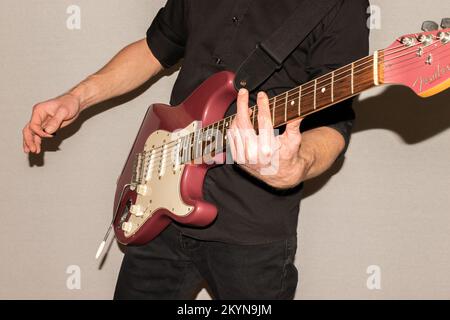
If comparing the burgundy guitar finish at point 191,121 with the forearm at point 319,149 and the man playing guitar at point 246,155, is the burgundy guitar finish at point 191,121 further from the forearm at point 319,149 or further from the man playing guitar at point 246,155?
the forearm at point 319,149

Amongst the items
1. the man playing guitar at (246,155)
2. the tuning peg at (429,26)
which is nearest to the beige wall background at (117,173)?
the man playing guitar at (246,155)

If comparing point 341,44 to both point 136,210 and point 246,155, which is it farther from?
point 136,210

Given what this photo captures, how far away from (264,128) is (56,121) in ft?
2.20

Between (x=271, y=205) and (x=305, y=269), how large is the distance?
2.35 feet

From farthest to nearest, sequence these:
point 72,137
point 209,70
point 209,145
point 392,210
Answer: point 72,137, point 392,210, point 209,70, point 209,145

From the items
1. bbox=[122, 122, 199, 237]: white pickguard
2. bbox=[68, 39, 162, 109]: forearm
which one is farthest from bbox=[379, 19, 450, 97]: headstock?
bbox=[68, 39, 162, 109]: forearm

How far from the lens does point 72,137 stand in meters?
2.10

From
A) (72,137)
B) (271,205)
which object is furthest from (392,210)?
(72,137)

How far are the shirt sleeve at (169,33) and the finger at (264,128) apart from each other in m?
0.58

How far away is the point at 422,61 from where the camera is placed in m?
1.00

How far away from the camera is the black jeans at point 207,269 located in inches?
55.3

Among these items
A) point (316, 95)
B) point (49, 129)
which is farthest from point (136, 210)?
point (316, 95)

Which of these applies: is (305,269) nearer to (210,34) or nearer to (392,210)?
(392,210)

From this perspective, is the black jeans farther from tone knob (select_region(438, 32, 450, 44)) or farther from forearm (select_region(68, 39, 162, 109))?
tone knob (select_region(438, 32, 450, 44))
